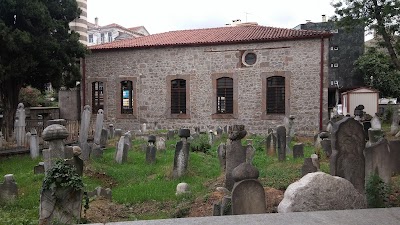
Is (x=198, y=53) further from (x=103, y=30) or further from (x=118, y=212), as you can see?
(x=103, y=30)

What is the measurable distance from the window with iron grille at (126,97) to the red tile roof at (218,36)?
2.03 metres

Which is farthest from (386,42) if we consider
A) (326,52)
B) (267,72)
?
(267,72)

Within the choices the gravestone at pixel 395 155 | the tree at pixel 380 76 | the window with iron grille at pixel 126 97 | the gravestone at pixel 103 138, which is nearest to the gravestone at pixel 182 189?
the gravestone at pixel 395 155

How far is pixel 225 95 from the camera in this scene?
1986cm

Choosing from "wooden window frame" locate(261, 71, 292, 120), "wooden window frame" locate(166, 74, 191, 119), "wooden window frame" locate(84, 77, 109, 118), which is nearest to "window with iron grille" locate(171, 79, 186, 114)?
"wooden window frame" locate(166, 74, 191, 119)

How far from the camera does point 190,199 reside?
692 centimetres

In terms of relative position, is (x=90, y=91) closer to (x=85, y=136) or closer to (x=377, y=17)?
(x=85, y=136)

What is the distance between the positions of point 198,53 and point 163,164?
408 inches

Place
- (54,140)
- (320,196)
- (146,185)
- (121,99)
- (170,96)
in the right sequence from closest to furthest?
(320,196) < (54,140) < (146,185) < (170,96) < (121,99)

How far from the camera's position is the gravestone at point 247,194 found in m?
4.75

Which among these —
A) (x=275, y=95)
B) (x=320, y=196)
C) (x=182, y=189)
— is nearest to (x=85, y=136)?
(x=182, y=189)

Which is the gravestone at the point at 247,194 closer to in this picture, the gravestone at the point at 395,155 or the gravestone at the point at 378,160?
the gravestone at the point at 378,160

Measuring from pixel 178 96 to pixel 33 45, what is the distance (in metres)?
7.69

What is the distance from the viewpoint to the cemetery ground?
605cm
